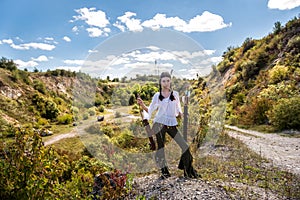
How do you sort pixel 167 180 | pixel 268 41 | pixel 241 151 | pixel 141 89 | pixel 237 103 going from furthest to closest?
pixel 268 41
pixel 237 103
pixel 241 151
pixel 141 89
pixel 167 180

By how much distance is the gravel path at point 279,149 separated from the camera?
6.16m

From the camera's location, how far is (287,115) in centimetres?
1072

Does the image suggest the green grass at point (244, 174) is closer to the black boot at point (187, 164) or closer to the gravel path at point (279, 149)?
the black boot at point (187, 164)

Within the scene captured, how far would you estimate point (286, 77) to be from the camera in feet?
52.7

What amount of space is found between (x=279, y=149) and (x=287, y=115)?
343 cm

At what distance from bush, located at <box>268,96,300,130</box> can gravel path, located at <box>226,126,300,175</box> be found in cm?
89

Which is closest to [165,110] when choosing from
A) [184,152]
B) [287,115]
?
[184,152]

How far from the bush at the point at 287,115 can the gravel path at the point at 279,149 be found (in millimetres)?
889

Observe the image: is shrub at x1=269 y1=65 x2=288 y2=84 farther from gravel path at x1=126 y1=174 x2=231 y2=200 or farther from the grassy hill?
gravel path at x1=126 y1=174 x2=231 y2=200

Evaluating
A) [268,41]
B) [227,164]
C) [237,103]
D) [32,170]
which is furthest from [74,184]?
[268,41]

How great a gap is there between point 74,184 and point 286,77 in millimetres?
16470

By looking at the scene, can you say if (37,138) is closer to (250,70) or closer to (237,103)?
(237,103)

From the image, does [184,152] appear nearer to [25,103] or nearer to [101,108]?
[101,108]

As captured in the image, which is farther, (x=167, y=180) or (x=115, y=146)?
(x=115, y=146)
